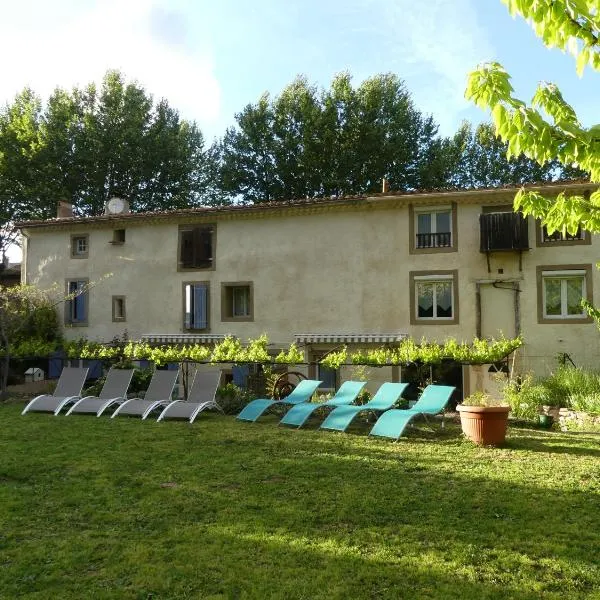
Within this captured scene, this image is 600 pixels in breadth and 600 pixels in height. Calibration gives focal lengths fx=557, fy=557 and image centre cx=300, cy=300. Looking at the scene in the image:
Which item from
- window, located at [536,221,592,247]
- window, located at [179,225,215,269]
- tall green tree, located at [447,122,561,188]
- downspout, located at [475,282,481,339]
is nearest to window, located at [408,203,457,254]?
downspout, located at [475,282,481,339]

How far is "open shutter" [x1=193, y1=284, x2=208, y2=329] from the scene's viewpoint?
25.4 m

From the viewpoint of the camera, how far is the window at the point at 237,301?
2480cm

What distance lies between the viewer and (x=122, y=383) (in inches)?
624

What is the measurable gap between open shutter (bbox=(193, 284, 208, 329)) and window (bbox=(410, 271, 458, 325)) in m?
9.31

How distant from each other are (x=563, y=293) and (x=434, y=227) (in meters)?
5.52

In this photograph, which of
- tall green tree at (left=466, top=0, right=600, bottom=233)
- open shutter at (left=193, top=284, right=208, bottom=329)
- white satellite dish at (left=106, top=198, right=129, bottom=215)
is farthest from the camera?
white satellite dish at (left=106, top=198, right=129, bottom=215)

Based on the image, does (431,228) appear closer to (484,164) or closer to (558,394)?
(558,394)

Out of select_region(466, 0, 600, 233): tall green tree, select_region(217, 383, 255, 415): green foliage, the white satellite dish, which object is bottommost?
select_region(217, 383, 255, 415): green foliage

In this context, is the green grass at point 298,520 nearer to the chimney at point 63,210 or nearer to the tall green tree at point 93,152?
the chimney at point 63,210

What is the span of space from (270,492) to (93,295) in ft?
74.1

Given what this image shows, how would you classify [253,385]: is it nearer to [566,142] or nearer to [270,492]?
[270,492]

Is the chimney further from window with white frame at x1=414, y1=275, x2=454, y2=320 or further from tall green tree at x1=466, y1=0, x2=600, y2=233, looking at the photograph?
tall green tree at x1=466, y1=0, x2=600, y2=233

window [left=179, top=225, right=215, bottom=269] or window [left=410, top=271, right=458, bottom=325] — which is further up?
window [left=179, top=225, right=215, bottom=269]

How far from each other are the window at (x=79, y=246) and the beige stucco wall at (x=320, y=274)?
0.97 feet
